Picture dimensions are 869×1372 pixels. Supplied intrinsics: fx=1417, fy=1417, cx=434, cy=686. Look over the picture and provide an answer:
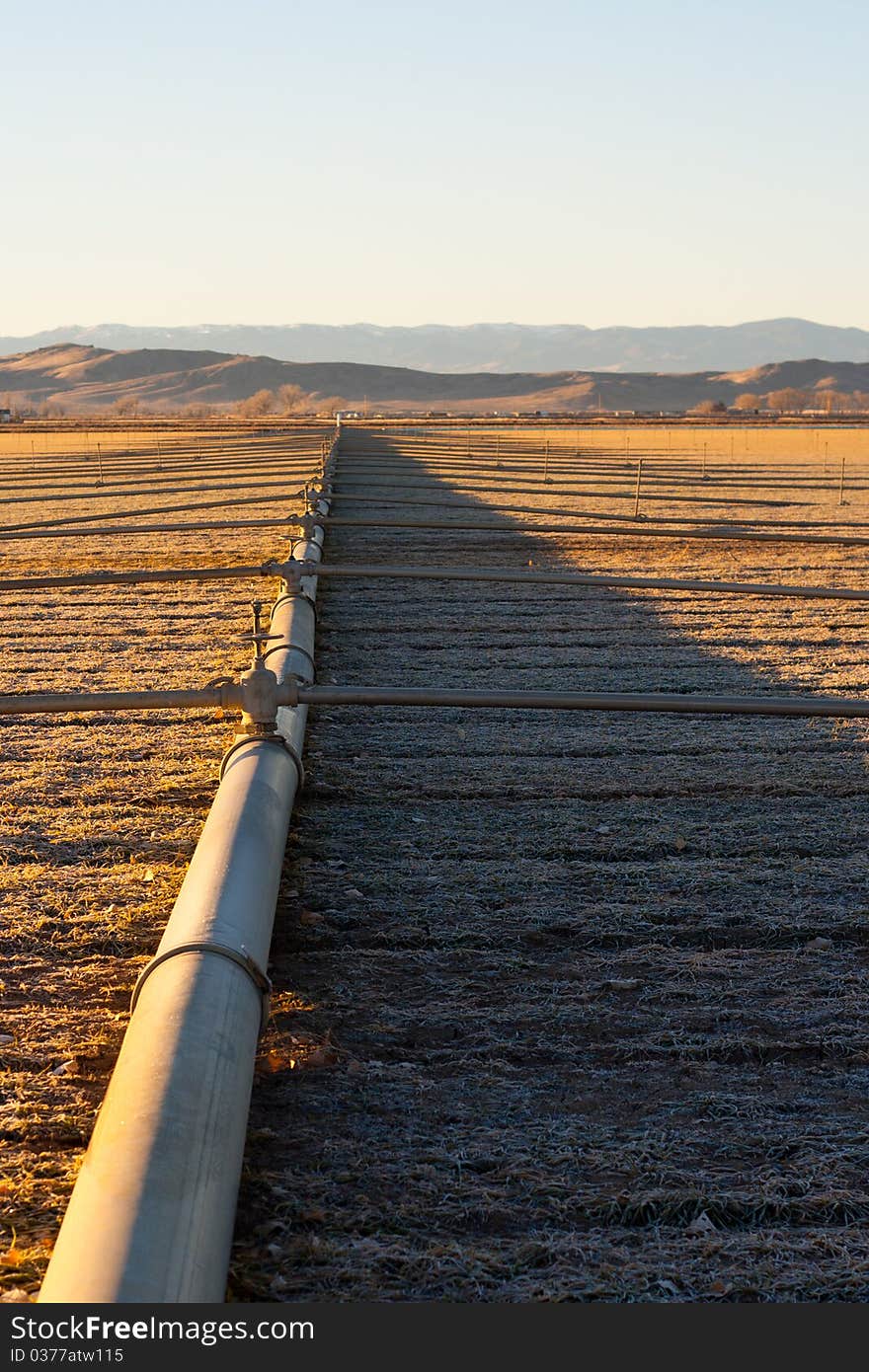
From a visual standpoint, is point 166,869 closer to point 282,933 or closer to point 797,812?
point 282,933

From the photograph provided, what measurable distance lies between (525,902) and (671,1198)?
177cm

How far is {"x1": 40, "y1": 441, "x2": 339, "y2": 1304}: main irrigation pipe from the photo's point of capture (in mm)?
2559

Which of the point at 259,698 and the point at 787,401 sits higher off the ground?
the point at 787,401

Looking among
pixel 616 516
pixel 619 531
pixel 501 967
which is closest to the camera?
pixel 501 967

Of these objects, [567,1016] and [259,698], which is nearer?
[567,1016]

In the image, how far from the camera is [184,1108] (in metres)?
3.00

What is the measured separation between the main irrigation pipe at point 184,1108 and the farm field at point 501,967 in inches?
11.0

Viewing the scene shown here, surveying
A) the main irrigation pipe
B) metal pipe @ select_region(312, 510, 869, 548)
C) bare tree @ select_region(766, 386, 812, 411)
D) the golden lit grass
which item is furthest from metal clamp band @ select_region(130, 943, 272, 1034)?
bare tree @ select_region(766, 386, 812, 411)

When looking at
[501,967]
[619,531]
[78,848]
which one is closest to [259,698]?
[78,848]

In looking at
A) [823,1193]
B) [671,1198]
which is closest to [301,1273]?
[671,1198]

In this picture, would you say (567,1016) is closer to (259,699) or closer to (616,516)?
(259,699)

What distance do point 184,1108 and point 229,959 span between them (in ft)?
2.18

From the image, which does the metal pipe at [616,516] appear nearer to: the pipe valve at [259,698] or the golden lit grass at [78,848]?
the golden lit grass at [78,848]

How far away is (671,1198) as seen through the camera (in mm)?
3262
